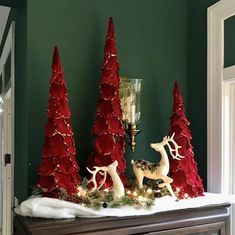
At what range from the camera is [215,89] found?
1.92 meters

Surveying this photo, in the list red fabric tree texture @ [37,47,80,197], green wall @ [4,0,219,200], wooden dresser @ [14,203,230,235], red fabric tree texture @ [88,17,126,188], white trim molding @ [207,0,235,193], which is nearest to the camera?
wooden dresser @ [14,203,230,235]

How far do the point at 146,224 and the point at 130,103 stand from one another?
0.70 meters

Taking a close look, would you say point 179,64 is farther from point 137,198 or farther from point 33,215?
point 33,215

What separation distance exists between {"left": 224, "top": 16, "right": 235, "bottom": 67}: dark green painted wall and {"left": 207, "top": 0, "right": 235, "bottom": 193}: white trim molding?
0.02 m

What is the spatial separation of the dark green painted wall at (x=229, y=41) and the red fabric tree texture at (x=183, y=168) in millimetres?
413

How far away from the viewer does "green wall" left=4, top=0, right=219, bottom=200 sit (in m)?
1.77

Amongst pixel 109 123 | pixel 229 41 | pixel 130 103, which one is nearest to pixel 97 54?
pixel 130 103

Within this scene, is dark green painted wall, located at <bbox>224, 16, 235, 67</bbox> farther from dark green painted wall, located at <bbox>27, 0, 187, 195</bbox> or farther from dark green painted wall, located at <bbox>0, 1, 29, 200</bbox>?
dark green painted wall, located at <bbox>0, 1, 29, 200</bbox>

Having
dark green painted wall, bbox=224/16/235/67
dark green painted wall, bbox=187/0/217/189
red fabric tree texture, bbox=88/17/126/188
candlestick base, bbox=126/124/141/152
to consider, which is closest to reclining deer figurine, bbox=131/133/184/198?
red fabric tree texture, bbox=88/17/126/188

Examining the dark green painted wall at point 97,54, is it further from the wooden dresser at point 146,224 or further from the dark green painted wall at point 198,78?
the wooden dresser at point 146,224

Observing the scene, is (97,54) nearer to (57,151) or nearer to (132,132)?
(132,132)

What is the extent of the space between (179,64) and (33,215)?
4.60 ft

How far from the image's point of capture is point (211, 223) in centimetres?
154

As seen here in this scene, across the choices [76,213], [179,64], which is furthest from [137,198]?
[179,64]
